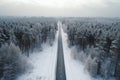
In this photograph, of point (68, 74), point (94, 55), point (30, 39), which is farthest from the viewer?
point (30, 39)

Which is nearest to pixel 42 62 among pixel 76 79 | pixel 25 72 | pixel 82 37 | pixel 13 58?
pixel 25 72

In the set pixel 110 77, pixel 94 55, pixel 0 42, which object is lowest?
pixel 110 77

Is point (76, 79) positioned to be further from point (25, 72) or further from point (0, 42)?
point (0, 42)

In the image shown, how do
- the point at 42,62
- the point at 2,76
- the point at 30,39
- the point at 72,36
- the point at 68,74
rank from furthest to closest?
the point at 72,36 → the point at 30,39 → the point at 42,62 → the point at 68,74 → the point at 2,76

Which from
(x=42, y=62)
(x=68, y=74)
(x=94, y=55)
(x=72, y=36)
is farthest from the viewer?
(x=72, y=36)

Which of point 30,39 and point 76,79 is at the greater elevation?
point 30,39

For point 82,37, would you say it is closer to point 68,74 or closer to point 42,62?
→ point 42,62

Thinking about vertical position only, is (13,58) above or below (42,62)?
above

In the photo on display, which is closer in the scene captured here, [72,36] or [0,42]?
[0,42]

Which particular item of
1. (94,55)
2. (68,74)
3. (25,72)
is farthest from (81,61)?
(25,72)
